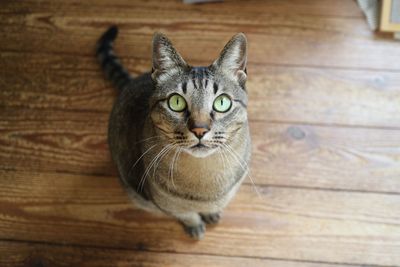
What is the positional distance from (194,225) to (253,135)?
36 cm

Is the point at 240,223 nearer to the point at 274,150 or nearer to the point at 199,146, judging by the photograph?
the point at 274,150

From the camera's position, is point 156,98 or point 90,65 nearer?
point 156,98

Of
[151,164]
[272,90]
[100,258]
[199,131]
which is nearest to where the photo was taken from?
[199,131]

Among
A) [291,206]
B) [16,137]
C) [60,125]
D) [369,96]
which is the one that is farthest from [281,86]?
[16,137]

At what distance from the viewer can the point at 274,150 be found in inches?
55.0

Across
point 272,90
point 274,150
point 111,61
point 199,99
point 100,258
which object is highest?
point 199,99

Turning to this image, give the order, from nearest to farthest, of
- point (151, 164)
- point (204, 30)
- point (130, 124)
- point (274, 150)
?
point (151, 164) → point (130, 124) → point (274, 150) → point (204, 30)

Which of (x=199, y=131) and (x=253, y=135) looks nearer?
(x=199, y=131)

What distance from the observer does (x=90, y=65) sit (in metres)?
1.57

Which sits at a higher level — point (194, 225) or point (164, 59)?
point (164, 59)

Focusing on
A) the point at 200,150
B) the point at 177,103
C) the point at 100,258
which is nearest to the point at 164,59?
the point at 177,103

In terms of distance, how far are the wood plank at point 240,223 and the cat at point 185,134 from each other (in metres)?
0.07

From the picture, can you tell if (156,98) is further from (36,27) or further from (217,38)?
(36,27)

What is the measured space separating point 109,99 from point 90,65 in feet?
0.54
